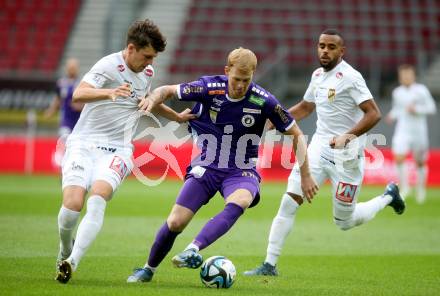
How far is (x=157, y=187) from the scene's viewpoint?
69.6 feet

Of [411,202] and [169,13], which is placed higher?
[169,13]

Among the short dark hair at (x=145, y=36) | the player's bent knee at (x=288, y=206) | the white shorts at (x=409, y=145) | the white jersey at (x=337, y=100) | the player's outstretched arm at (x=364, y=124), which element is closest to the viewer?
the short dark hair at (x=145, y=36)

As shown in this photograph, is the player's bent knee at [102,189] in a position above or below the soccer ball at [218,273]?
above

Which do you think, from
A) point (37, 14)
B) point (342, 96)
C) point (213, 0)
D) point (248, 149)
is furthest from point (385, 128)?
point (248, 149)

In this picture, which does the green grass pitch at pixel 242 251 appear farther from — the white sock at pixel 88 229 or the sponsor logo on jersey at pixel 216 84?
the sponsor logo on jersey at pixel 216 84

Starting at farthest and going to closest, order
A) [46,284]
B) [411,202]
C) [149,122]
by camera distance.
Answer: [149,122]
[411,202]
[46,284]

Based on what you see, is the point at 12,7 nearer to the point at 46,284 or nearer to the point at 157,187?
the point at 157,187

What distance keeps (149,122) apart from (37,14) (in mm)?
8910

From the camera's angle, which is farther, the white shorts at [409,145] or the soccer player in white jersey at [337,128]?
the white shorts at [409,145]

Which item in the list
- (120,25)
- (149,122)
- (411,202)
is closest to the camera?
(411,202)

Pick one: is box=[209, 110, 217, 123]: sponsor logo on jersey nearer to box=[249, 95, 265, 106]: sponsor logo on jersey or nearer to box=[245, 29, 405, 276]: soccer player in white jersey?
box=[249, 95, 265, 106]: sponsor logo on jersey

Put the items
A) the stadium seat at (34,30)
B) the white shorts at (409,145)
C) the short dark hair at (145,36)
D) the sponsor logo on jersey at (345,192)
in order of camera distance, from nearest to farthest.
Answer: the short dark hair at (145,36), the sponsor logo on jersey at (345,192), the white shorts at (409,145), the stadium seat at (34,30)

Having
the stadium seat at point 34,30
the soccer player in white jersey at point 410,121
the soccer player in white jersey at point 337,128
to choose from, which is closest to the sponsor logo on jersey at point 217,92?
the soccer player in white jersey at point 337,128

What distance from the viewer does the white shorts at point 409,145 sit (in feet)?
63.2
